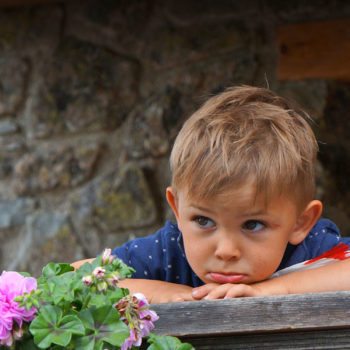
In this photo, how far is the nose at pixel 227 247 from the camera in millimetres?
1692

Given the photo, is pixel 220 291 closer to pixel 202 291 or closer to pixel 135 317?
pixel 202 291

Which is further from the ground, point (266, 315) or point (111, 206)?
point (266, 315)

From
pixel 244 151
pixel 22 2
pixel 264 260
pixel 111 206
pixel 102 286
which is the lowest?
pixel 111 206

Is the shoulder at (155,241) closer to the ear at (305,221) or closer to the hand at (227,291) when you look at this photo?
the ear at (305,221)

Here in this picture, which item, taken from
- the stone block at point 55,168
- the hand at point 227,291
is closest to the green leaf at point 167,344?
the hand at point 227,291

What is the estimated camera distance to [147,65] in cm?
393

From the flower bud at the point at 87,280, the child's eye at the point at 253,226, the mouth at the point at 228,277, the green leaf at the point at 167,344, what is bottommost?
the mouth at the point at 228,277

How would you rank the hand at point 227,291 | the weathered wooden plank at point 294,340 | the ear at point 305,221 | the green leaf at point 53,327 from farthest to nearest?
the ear at point 305,221 → the hand at point 227,291 → the weathered wooden plank at point 294,340 → the green leaf at point 53,327

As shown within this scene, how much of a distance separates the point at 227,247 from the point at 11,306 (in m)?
0.53

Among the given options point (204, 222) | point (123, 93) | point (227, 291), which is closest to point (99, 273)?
point (227, 291)

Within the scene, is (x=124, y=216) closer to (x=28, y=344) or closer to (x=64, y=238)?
(x=64, y=238)

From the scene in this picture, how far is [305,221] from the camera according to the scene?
1.90m

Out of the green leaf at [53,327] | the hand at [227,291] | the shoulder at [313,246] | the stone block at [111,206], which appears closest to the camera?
the green leaf at [53,327]

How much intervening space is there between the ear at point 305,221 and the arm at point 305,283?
0.51 feet
